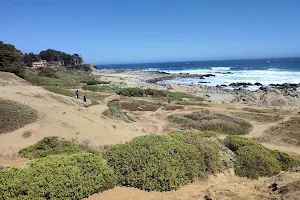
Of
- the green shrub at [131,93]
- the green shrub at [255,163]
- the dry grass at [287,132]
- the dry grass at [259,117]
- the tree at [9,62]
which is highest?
the tree at [9,62]

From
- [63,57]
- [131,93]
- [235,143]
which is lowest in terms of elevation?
[131,93]

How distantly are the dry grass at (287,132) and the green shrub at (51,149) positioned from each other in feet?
54.9

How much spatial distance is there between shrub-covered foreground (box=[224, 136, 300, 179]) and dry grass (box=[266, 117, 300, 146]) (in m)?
10.5

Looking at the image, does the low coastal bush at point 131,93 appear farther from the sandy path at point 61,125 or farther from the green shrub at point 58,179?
the green shrub at point 58,179

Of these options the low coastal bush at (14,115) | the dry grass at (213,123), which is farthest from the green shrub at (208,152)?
the dry grass at (213,123)

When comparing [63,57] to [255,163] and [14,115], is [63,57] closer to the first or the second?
[14,115]

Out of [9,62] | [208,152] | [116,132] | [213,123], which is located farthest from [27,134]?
[9,62]

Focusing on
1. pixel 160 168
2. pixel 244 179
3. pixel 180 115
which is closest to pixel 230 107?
pixel 180 115

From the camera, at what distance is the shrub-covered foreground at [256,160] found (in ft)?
35.6

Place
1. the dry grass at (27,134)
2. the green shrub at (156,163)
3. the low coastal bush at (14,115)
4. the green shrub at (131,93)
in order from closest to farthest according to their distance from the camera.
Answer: the green shrub at (156,163)
the dry grass at (27,134)
the low coastal bush at (14,115)
the green shrub at (131,93)

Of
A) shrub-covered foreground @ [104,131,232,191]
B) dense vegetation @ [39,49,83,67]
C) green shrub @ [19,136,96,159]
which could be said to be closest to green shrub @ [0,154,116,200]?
shrub-covered foreground @ [104,131,232,191]

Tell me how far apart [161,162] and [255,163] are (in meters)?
4.37

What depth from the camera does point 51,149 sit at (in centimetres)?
1205

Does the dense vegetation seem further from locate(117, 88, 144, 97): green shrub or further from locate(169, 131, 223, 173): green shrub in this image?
locate(169, 131, 223, 173): green shrub
